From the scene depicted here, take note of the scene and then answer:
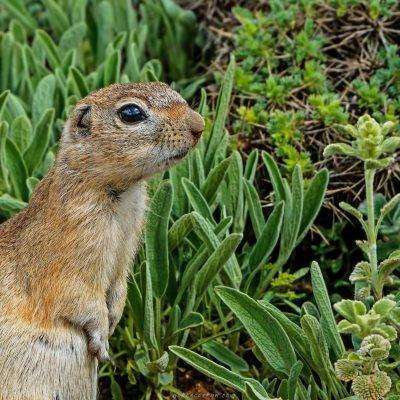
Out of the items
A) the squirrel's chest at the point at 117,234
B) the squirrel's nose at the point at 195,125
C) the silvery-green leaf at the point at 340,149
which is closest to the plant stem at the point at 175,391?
the squirrel's chest at the point at 117,234

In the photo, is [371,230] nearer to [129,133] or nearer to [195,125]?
[195,125]

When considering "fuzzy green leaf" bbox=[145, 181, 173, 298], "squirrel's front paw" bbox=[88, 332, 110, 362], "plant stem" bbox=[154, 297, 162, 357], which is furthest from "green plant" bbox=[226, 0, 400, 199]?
"squirrel's front paw" bbox=[88, 332, 110, 362]

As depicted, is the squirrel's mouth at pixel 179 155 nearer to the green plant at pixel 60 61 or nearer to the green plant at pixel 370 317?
the green plant at pixel 370 317

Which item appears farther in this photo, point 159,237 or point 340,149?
point 159,237

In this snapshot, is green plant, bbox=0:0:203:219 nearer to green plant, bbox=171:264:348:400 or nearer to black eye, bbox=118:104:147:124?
black eye, bbox=118:104:147:124

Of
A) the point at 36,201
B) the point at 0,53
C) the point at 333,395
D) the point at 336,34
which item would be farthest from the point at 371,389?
the point at 0,53

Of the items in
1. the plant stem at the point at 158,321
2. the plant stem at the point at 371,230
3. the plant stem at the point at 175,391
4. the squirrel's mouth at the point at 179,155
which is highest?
the squirrel's mouth at the point at 179,155

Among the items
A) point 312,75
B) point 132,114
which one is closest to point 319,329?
point 132,114
